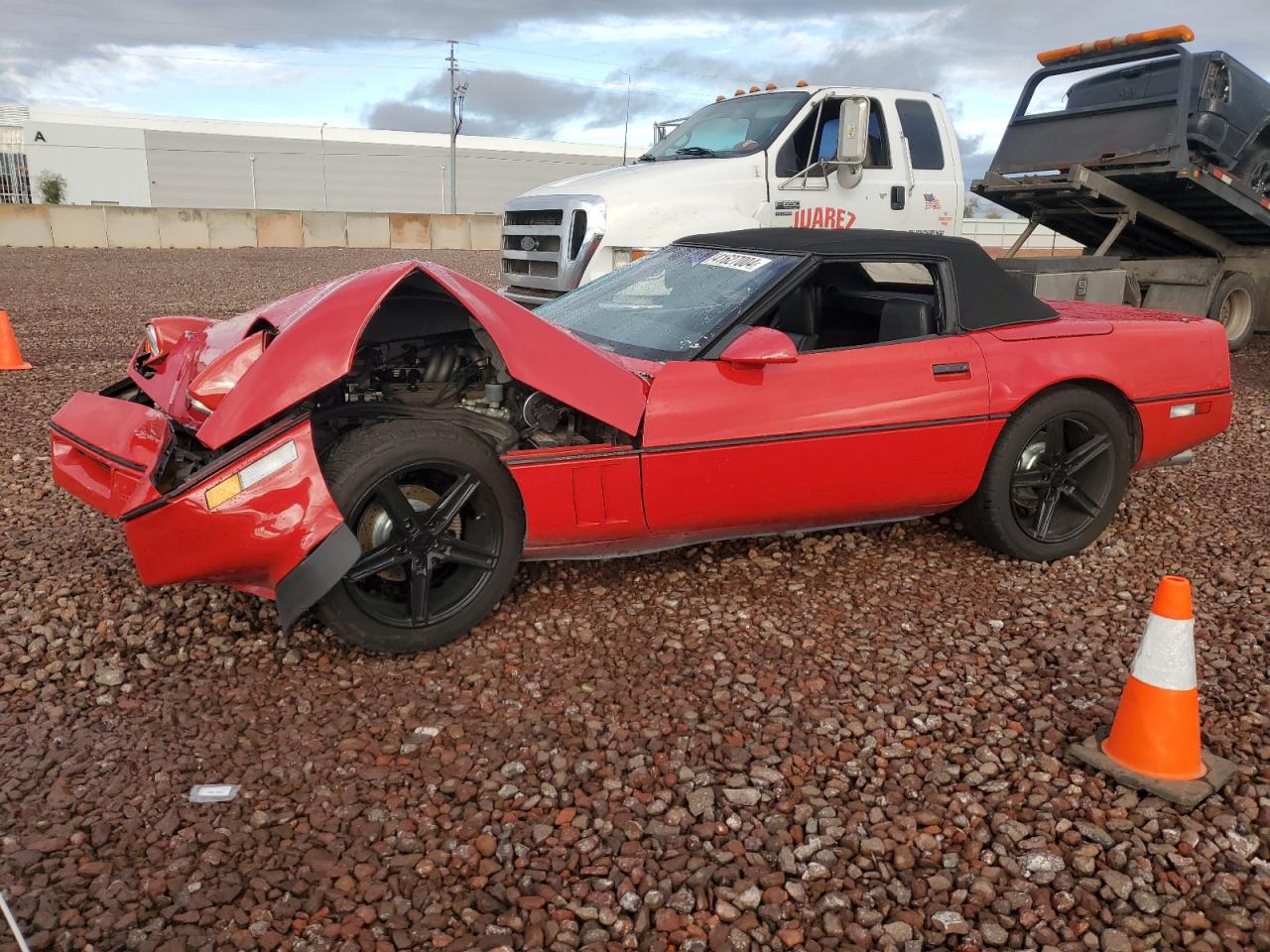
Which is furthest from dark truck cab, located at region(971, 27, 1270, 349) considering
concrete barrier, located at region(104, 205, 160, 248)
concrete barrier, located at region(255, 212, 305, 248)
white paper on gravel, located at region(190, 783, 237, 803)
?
concrete barrier, located at region(104, 205, 160, 248)

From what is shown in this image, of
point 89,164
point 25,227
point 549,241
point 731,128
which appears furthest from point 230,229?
point 89,164

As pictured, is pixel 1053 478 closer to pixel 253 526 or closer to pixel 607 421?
pixel 607 421

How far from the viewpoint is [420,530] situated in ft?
10.8

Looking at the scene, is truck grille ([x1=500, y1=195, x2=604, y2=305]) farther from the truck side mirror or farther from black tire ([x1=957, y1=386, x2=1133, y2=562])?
black tire ([x1=957, y1=386, x2=1133, y2=562])

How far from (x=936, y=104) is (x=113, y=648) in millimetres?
7888

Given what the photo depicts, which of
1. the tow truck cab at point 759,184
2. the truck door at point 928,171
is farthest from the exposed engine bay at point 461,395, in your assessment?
the truck door at point 928,171

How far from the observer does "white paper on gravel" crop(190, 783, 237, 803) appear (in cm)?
262

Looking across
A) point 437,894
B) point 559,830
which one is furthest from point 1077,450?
point 437,894

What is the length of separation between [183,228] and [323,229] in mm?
3660

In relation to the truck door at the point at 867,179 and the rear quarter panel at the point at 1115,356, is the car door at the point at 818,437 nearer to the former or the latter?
the rear quarter panel at the point at 1115,356

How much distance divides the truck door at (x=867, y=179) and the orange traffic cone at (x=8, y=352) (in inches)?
258

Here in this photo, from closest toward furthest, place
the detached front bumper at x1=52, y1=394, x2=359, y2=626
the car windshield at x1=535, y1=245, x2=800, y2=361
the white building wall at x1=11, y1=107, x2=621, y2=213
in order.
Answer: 1. the detached front bumper at x1=52, y1=394, x2=359, y2=626
2. the car windshield at x1=535, y1=245, x2=800, y2=361
3. the white building wall at x1=11, y1=107, x2=621, y2=213

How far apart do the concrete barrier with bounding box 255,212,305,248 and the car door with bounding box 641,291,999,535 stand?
87.0 feet

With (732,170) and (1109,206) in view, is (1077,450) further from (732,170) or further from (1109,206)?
(1109,206)
